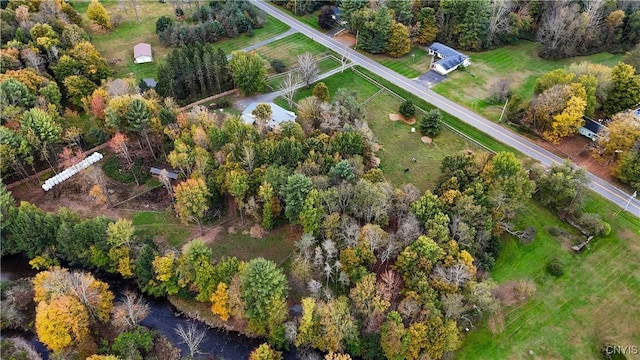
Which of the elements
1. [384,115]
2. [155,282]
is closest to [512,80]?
[384,115]

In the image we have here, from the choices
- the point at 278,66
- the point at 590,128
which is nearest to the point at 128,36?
the point at 278,66

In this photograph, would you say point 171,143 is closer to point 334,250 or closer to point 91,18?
point 334,250

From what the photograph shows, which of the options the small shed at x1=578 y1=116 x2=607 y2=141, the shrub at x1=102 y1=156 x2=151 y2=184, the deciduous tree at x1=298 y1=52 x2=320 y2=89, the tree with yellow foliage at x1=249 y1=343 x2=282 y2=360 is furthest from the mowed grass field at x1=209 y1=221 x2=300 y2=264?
the small shed at x1=578 y1=116 x2=607 y2=141

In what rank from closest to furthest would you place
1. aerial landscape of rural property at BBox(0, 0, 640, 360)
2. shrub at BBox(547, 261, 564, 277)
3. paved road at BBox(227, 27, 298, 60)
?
aerial landscape of rural property at BBox(0, 0, 640, 360) < shrub at BBox(547, 261, 564, 277) < paved road at BBox(227, 27, 298, 60)

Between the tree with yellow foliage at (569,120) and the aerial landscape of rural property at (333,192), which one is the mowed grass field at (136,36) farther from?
the tree with yellow foliage at (569,120)

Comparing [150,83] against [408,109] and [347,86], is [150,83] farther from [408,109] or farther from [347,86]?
[408,109]

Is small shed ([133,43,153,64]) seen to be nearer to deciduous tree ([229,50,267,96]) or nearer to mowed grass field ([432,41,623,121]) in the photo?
deciduous tree ([229,50,267,96])

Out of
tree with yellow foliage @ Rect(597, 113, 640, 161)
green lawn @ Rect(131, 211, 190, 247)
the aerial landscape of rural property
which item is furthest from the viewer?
tree with yellow foliage @ Rect(597, 113, 640, 161)
